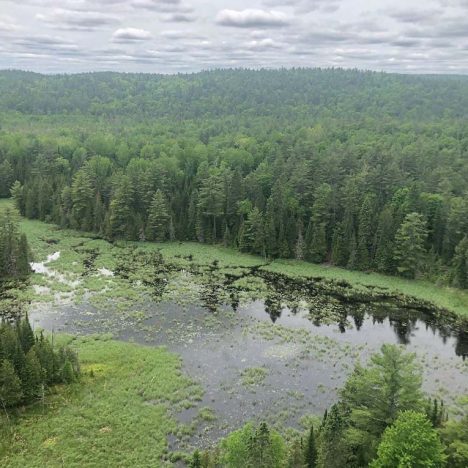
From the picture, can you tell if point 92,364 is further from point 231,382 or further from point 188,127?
point 188,127

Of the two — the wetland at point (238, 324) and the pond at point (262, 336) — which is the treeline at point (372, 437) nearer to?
the pond at point (262, 336)

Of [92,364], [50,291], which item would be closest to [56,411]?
[92,364]

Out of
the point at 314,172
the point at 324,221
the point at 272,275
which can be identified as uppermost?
the point at 314,172

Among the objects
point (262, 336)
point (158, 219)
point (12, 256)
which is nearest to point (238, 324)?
point (262, 336)

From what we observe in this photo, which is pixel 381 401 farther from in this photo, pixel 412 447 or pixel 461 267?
pixel 461 267

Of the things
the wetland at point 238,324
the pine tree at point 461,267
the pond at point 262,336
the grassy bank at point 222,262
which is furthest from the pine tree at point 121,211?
the pine tree at point 461,267

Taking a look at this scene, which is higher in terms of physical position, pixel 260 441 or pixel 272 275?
pixel 260 441

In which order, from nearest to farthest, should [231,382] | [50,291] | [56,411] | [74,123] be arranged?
[56,411] < [231,382] < [50,291] < [74,123]
